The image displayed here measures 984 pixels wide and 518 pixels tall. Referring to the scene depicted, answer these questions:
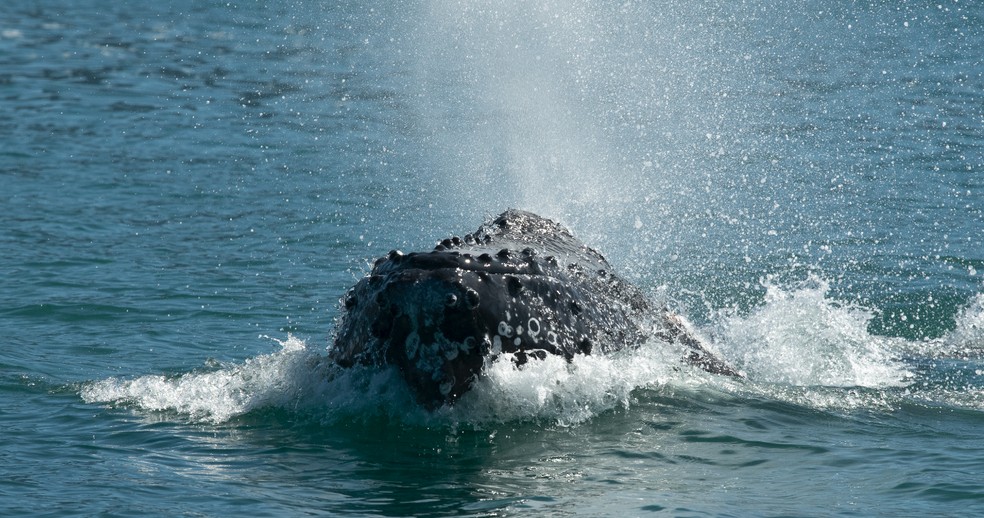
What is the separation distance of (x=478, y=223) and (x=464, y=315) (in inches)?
423

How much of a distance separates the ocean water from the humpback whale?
23cm

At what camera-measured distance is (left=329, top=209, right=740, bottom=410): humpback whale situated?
787 cm

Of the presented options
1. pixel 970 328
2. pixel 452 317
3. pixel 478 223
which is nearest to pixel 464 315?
pixel 452 317

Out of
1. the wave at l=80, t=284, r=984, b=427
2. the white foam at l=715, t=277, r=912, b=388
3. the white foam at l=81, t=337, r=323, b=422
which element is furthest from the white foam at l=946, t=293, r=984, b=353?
the white foam at l=81, t=337, r=323, b=422

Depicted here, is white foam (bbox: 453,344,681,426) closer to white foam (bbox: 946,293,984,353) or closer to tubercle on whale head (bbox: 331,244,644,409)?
tubercle on whale head (bbox: 331,244,644,409)

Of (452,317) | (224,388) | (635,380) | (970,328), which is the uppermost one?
(970,328)

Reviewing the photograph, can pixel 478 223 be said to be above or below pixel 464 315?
above

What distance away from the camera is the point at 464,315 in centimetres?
786

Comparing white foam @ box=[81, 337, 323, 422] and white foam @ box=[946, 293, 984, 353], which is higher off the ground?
white foam @ box=[946, 293, 984, 353]

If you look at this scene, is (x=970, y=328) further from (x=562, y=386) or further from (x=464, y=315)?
(x=464, y=315)

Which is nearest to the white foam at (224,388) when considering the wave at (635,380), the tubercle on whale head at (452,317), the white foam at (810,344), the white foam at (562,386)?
the wave at (635,380)

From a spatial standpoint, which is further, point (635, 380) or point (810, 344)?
point (810, 344)

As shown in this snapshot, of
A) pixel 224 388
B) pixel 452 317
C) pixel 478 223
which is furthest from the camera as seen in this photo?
pixel 478 223

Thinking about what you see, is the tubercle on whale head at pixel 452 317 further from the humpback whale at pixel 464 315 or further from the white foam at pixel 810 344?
the white foam at pixel 810 344
